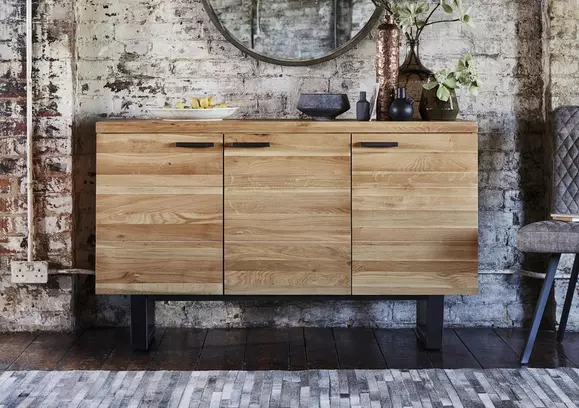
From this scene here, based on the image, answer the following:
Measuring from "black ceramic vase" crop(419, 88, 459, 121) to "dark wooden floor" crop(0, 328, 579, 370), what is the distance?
3.14 feet

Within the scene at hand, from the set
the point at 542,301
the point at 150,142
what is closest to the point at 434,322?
the point at 542,301

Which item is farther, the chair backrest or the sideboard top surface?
the chair backrest

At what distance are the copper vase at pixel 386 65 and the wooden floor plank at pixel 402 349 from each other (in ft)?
3.12

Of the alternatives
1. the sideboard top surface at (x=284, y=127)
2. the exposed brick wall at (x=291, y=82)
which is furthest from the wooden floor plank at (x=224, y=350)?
the sideboard top surface at (x=284, y=127)

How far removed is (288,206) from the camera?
10.8 feet

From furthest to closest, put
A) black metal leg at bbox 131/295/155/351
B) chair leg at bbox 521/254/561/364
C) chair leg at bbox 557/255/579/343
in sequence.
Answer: chair leg at bbox 557/255/579/343, black metal leg at bbox 131/295/155/351, chair leg at bbox 521/254/561/364

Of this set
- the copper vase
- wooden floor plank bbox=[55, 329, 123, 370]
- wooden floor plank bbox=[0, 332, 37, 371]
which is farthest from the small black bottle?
wooden floor plank bbox=[0, 332, 37, 371]

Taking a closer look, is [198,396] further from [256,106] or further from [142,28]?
[142,28]

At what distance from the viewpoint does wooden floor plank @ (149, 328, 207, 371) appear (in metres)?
3.20

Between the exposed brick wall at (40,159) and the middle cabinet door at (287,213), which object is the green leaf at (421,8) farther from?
the exposed brick wall at (40,159)

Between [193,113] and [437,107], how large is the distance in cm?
98

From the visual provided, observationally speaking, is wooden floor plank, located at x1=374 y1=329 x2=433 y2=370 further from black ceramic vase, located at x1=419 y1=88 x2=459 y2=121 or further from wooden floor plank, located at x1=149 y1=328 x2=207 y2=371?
black ceramic vase, located at x1=419 y1=88 x2=459 y2=121

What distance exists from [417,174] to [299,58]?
0.81 m

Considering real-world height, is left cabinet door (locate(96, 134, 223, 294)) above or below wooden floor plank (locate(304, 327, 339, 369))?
above
